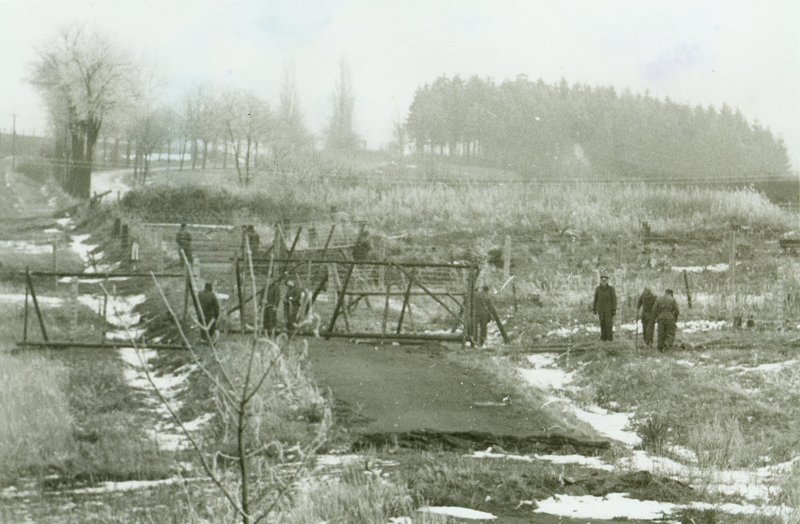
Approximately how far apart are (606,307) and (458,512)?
1083 cm

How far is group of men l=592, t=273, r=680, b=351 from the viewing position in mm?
17766

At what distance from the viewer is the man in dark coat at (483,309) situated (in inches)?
747

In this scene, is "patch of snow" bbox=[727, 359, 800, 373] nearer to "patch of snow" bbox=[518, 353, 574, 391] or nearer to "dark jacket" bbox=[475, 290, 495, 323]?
"patch of snow" bbox=[518, 353, 574, 391]

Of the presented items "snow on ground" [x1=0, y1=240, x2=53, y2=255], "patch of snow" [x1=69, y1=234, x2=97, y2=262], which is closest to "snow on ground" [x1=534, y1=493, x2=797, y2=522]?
"snow on ground" [x1=0, y1=240, x2=53, y2=255]

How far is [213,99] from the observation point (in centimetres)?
4416

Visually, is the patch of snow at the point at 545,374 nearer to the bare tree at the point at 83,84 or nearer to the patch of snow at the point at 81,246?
the patch of snow at the point at 81,246

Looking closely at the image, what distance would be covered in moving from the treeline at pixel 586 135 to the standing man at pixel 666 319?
37412 millimetres

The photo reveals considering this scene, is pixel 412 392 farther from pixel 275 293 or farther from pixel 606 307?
pixel 606 307

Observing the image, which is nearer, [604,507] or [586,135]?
[604,507]

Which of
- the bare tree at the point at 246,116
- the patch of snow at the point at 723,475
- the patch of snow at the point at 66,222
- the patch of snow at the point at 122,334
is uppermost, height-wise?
the bare tree at the point at 246,116

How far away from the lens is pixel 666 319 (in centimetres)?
1775

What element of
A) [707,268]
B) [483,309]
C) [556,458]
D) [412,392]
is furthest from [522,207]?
[556,458]

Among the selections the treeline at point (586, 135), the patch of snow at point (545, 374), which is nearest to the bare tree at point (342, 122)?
the treeline at point (586, 135)

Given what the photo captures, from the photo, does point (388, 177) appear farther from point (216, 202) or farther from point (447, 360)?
point (447, 360)
